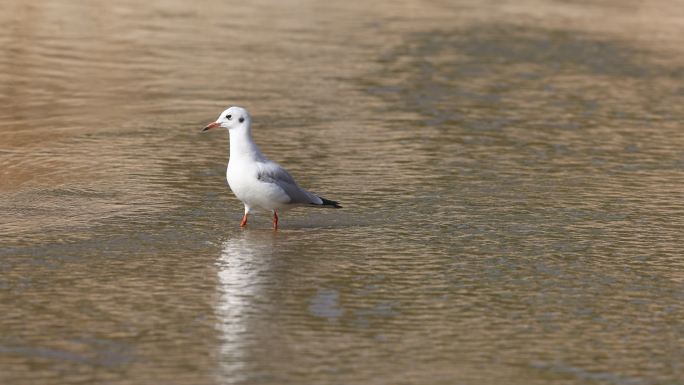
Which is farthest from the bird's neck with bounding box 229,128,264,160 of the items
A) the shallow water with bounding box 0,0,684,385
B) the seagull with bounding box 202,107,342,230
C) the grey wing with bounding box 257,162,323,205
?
the shallow water with bounding box 0,0,684,385

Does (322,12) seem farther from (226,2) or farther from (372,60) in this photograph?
(372,60)

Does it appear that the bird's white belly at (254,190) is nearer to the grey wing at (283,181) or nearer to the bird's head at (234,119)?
the grey wing at (283,181)

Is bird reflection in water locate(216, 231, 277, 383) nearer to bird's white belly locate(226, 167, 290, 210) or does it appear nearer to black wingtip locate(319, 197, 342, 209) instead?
bird's white belly locate(226, 167, 290, 210)

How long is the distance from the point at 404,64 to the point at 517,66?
Result: 1947 mm

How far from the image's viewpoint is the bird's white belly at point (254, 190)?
1121cm

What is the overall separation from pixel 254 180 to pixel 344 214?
47.7 inches

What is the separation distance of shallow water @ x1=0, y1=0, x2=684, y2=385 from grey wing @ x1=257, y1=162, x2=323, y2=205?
304 millimetres

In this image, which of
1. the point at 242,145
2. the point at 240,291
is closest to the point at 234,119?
the point at 242,145

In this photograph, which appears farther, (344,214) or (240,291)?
(344,214)

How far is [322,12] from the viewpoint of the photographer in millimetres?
27828

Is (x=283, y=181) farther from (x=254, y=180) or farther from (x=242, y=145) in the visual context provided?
(x=242, y=145)

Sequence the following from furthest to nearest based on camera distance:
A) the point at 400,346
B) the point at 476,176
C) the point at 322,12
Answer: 1. the point at 322,12
2. the point at 476,176
3. the point at 400,346

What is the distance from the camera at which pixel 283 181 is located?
37.1 feet

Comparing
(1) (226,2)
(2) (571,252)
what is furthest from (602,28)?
(2) (571,252)
